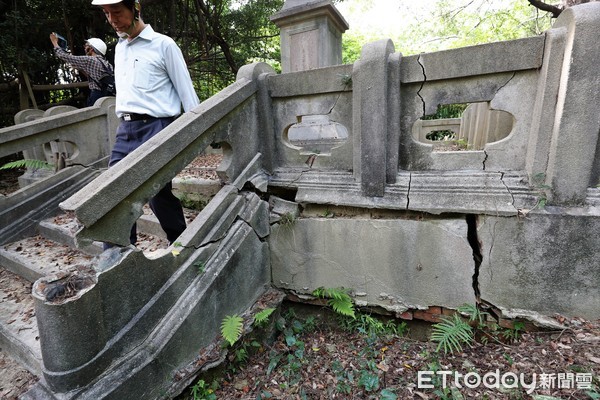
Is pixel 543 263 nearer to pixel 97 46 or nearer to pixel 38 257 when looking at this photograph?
pixel 38 257

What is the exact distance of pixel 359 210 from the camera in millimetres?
3090

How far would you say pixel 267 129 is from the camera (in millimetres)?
3377

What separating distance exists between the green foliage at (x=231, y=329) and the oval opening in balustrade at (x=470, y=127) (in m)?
2.30

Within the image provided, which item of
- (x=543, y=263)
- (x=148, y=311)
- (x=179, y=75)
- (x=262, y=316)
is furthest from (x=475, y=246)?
(x=179, y=75)

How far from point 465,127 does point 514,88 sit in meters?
5.77

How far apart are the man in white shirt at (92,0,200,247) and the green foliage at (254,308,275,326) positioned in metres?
1.26

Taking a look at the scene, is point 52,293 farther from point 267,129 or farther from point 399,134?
point 399,134

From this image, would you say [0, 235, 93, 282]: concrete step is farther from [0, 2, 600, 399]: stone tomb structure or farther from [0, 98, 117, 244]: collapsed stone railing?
[0, 2, 600, 399]: stone tomb structure

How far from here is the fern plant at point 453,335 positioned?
269 cm

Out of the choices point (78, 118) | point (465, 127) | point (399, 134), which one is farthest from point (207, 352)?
point (465, 127)

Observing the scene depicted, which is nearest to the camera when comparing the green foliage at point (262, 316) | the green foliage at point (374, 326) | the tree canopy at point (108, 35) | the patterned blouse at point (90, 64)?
the green foliage at point (262, 316)

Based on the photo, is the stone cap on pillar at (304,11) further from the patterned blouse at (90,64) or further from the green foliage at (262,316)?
the green foliage at (262,316)

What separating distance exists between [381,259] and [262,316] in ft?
4.02

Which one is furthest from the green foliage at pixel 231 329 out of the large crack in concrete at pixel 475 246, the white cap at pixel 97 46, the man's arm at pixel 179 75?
the white cap at pixel 97 46
